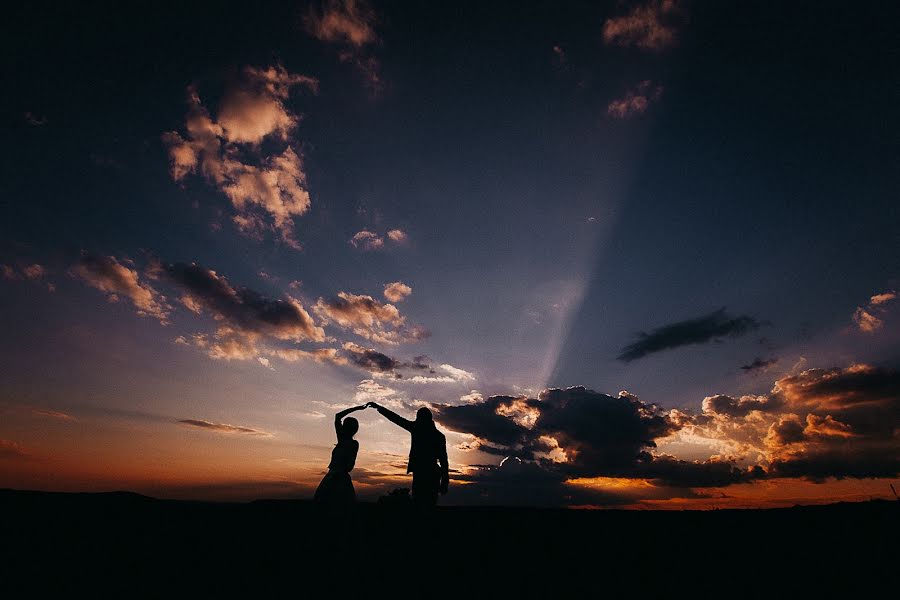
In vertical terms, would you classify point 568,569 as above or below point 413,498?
below

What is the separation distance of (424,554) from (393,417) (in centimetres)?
319

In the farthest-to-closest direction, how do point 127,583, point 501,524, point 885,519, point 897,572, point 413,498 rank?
point 501,524 → point 885,519 → point 413,498 → point 897,572 → point 127,583

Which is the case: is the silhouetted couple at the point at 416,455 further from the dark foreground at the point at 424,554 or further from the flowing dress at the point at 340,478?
the dark foreground at the point at 424,554

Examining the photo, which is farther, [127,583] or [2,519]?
[2,519]

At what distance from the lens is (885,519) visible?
11156 mm

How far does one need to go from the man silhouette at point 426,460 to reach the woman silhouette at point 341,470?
4.91ft

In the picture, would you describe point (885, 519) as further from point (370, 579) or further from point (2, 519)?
point (2, 519)

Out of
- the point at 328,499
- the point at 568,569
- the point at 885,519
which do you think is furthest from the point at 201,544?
the point at 885,519

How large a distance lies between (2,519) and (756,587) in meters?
16.6

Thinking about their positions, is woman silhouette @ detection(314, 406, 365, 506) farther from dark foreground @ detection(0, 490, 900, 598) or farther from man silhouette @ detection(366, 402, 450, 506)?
man silhouette @ detection(366, 402, 450, 506)

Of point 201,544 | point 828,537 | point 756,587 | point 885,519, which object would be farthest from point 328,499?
point 885,519

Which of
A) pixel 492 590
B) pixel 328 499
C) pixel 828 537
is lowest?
pixel 492 590

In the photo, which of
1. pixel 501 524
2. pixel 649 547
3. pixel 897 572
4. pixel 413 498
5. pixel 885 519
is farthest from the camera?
pixel 501 524

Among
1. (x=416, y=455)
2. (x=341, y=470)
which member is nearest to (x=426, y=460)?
(x=416, y=455)
